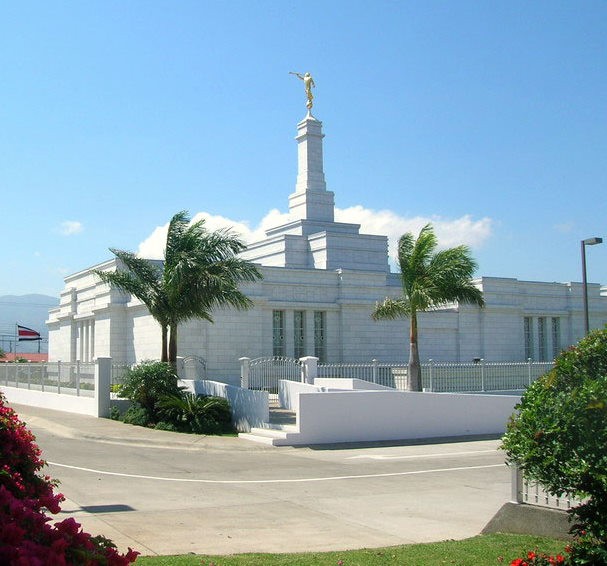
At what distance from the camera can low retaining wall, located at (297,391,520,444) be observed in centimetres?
1845

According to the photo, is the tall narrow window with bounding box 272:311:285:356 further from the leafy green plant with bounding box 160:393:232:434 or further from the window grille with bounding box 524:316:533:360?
the window grille with bounding box 524:316:533:360

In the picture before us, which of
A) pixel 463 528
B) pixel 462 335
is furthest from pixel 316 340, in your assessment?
pixel 463 528

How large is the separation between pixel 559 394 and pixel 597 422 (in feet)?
1.22

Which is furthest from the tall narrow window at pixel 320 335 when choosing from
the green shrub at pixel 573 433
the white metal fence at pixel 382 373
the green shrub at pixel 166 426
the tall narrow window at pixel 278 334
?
the green shrub at pixel 573 433

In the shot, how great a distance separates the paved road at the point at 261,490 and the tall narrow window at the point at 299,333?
1294 centimetres

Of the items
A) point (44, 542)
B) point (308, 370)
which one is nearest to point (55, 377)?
point (308, 370)

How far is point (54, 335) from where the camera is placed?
139 ft

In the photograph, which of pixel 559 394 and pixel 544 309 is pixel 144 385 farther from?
pixel 544 309

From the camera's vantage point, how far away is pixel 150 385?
2044 centimetres

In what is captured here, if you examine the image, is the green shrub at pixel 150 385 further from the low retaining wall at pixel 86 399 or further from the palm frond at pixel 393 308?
the palm frond at pixel 393 308

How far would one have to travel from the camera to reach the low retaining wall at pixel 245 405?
1914cm

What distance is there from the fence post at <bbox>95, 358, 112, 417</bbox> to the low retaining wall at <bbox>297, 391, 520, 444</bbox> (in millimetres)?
6590

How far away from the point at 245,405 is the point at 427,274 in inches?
277

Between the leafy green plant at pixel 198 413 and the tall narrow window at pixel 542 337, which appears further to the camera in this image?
the tall narrow window at pixel 542 337
